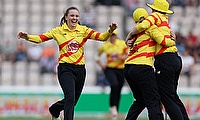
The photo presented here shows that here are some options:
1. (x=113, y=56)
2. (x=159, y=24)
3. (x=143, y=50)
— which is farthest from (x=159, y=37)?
(x=113, y=56)

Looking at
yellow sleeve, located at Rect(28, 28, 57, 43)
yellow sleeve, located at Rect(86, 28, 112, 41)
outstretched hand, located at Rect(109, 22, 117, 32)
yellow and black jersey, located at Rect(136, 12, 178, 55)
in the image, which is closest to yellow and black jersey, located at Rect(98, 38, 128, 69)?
yellow sleeve, located at Rect(86, 28, 112, 41)

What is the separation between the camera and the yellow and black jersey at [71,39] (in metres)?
11.0

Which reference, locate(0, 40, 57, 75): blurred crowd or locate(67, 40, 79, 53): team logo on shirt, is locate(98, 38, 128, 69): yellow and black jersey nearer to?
locate(67, 40, 79, 53): team logo on shirt

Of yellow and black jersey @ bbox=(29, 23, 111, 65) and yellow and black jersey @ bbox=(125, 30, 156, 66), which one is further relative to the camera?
yellow and black jersey @ bbox=(29, 23, 111, 65)

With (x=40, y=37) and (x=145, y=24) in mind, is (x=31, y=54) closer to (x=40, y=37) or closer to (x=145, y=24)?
(x=40, y=37)

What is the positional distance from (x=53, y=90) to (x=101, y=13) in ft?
14.5

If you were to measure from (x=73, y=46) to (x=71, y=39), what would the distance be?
0.42 ft

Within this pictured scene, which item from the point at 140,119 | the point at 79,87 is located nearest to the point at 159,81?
the point at 79,87

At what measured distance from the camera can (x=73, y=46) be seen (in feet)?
36.3

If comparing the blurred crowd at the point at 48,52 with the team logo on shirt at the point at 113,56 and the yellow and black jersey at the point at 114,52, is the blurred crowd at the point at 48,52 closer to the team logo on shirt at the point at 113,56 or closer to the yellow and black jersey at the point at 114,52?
the yellow and black jersey at the point at 114,52

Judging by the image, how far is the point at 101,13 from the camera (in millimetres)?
22781

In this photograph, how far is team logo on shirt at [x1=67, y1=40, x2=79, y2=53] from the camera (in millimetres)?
11047

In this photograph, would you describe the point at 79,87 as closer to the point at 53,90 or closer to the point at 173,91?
the point at 173,91

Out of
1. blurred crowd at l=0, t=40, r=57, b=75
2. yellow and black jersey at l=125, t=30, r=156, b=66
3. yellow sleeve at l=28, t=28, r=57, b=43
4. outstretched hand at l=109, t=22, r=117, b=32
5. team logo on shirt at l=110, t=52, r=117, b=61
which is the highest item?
outstretched hand at l=109, t=22, r=117, b=32
